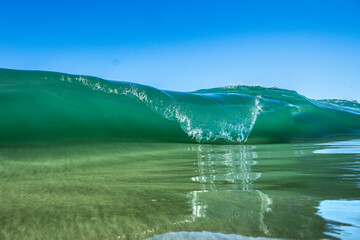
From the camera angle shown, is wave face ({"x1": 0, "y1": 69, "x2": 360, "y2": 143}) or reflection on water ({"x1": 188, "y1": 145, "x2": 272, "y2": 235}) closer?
reflection on water ({"x1": 188, "y1": 145, "x2": 272, "y2": 235})

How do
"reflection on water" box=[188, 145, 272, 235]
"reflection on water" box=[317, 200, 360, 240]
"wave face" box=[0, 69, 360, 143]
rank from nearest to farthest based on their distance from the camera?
"reflection on water" box=[317, 200, 360, 240] < "reflection on water" box=[188, 145, 272, 235] < "wave face" box=[0, 69, 360, 143]

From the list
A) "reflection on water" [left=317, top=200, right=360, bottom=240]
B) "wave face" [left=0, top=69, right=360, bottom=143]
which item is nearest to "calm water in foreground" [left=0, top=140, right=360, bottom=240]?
"reflection on water" [left=317, top=200, right=360, bottom=240]

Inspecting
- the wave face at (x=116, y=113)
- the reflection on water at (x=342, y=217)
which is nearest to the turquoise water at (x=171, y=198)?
the reflection on water at (x=342, y=217)

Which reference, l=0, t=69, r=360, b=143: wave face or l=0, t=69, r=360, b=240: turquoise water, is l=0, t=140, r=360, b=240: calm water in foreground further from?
l=0, t=69, r=360, b=143: wave face

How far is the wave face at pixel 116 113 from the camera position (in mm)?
4699

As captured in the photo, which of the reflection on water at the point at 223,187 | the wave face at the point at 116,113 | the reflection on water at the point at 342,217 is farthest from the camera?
the wave face at the point at 116,113

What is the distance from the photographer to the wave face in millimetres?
4699

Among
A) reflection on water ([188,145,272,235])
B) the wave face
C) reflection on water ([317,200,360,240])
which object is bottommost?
reflection on water ([188,145,272,235])

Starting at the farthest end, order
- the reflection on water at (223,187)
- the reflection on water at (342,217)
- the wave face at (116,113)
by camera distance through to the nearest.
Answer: the wave face at (116,113) → the reflection on water at (223,187) → the reflection on water at (342,217)

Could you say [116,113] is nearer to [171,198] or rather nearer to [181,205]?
[171,198]

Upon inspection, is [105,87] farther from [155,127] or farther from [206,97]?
[206,97]

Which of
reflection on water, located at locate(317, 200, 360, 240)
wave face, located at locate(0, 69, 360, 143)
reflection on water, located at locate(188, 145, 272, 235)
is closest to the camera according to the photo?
reflection on water, located at locate(317, 200, 360, 240)

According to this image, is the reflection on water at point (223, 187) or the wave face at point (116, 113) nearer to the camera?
the reflection on water at point (223, 187)

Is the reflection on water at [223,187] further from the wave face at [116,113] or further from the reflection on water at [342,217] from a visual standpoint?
the wave face at [116,113]
